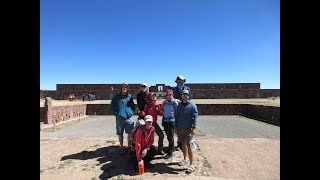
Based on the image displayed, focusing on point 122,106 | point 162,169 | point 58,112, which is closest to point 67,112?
point 58,112

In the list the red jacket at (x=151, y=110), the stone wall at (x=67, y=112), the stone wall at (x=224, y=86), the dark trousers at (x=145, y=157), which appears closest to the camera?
the dark trousers at (x=145, y=157)

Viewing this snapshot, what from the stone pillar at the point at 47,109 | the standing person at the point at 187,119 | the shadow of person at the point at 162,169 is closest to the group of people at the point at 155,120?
the standing person at the point at 187,119

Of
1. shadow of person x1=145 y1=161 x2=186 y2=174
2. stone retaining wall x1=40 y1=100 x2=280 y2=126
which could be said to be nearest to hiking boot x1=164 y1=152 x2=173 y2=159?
shadow of person x1=145 y1=161 x2=186 y2=174

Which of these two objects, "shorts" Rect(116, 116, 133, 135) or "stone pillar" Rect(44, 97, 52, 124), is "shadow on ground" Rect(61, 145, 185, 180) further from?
"stone pillar" Rect(44, 97, 52, 124)

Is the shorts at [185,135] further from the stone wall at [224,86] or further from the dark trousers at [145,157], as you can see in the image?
the stone wall at [224,86]

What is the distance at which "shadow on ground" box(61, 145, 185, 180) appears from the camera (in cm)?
425

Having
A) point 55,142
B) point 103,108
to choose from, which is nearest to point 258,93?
point 103,108

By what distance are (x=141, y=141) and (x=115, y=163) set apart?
87cm

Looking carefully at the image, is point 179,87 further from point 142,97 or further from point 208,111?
point 208,111

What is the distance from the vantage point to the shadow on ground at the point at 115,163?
4.25 meters

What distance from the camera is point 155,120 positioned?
Answer: 5039 mm

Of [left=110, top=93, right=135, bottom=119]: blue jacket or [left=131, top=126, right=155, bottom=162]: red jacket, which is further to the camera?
[left=110, top=93, right=135, bottom=119]: blue jacket

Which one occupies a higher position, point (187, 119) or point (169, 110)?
point (169, 110)
